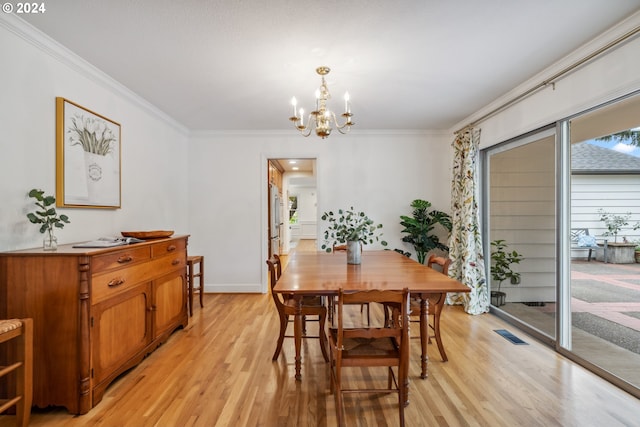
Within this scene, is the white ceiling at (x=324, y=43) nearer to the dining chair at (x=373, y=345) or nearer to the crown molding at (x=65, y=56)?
the crown molding at (x=65, y=56)

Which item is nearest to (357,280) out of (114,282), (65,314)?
(114,282)

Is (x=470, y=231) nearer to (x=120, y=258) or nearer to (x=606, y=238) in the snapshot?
(x=606, y=238)

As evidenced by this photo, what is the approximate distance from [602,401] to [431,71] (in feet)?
9.16

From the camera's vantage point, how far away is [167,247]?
2996mm

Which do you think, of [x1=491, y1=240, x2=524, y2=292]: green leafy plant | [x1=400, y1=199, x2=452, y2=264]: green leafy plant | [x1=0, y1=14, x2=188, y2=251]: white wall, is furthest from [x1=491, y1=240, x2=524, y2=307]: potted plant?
[x1=0, y1=14, x2=188, y2=251]: white wall

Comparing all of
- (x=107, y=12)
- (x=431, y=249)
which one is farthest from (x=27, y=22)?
(x=431, y=249)

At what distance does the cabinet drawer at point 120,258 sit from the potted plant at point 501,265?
388 cm

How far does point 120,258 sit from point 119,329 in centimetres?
52

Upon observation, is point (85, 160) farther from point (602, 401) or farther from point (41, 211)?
point (602, 401)

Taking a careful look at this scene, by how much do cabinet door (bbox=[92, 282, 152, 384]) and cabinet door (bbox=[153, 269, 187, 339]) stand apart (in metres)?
0.14

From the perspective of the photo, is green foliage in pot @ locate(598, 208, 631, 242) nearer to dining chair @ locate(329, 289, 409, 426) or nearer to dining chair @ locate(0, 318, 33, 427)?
dining chair @ locate(329, 289, 409, 426)

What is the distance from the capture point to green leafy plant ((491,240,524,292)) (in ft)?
11.6

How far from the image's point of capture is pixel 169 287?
3021 mm

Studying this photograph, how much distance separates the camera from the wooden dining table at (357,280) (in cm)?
191
